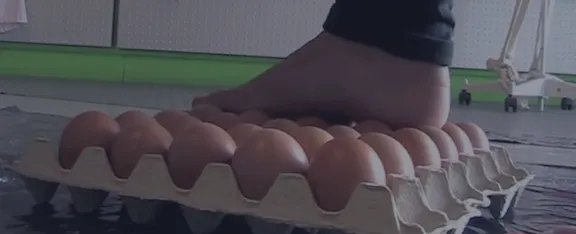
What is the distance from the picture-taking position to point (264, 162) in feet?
2.04

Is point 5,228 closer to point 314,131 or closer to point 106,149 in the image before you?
point 106,149

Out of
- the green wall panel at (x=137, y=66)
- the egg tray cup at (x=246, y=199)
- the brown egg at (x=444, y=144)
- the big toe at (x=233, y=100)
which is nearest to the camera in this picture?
the egg tray cup at (x=246, y=199)

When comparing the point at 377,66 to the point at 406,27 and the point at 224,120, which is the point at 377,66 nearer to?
the point at 406,27

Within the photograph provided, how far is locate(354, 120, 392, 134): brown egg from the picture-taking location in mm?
802

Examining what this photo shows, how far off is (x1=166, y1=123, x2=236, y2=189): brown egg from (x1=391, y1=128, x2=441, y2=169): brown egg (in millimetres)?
163

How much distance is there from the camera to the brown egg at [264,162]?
62 centimetres

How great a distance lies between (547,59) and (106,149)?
3.42 metres

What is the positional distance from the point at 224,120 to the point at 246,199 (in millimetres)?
205

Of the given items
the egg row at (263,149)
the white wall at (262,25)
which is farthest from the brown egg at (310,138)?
the white wall at (262,25)

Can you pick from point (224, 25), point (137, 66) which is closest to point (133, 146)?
point (224, 25)

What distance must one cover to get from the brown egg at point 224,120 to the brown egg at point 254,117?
0.05ft

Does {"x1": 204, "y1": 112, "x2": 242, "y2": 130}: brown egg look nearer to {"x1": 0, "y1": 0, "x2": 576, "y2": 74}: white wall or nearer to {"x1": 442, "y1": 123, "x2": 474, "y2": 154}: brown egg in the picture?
{"x1": 442, "y1": 123, "x2": 474, "y2": 154}: brown egg

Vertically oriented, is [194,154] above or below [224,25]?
above

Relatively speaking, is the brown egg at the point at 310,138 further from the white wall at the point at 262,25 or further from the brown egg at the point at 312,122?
the white wall at the point at 262,25
